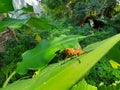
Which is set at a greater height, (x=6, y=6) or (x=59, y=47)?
(x=6, y=6)

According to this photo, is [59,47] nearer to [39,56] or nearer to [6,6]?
[39,56]

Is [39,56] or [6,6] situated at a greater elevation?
[6,6]

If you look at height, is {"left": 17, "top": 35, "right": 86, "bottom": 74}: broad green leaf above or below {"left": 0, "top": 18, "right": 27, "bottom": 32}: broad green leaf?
below

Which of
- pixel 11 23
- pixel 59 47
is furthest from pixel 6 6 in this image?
pixel 59 47

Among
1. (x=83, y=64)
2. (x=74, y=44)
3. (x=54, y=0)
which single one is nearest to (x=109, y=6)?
(x=54, y=0)

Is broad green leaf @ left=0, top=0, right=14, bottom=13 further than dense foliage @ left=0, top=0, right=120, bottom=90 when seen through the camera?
Yes

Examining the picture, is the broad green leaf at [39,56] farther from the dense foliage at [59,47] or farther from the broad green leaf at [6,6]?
the broad green leaf at [6,6]

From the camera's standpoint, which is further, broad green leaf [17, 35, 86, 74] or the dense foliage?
broad green leaf [17, 35, 86, 74]

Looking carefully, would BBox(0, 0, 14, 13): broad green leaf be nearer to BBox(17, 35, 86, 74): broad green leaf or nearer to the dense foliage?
the dense foliage

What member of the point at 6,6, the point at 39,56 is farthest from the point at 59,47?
the point at 6,6

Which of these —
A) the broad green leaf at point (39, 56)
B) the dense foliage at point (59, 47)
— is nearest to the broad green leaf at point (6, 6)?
the dense foliage at point (59, 47)

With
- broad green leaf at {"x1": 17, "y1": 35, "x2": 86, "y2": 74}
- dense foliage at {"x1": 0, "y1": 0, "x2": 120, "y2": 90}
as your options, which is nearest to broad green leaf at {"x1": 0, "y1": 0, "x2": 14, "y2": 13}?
dense foliage at {"x1": 0, "y1": 0, "x2": 120, "y2": 90}
